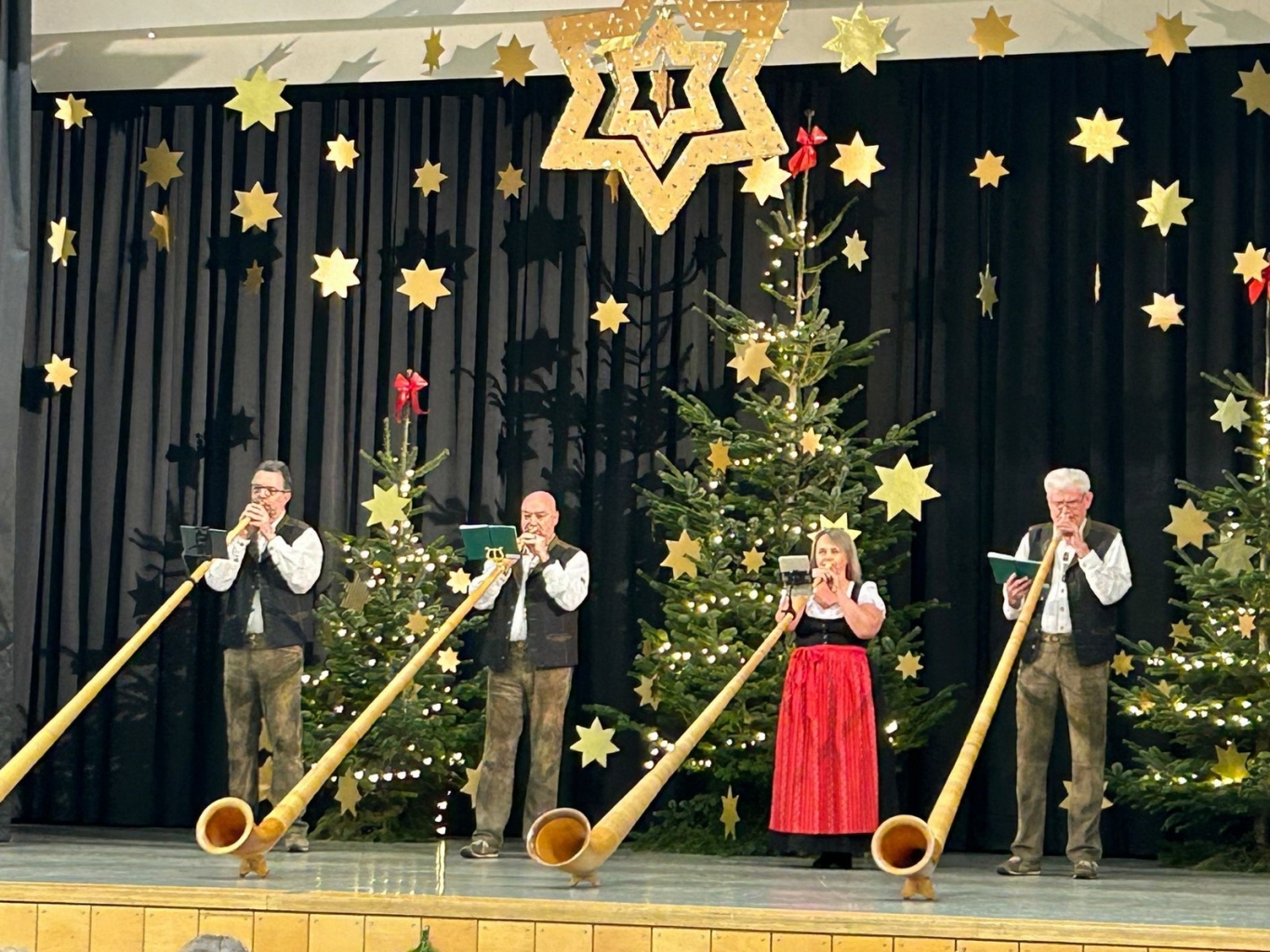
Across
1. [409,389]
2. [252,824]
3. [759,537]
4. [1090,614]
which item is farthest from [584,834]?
[409,389]

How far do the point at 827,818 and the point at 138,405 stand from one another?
413cm

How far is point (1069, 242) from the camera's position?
313 inches

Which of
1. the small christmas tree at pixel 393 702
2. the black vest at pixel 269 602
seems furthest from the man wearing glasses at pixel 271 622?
the small christmas tree at pixel 393 702

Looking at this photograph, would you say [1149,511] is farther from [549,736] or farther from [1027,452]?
[549,736]

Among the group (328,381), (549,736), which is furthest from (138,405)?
(549,736)

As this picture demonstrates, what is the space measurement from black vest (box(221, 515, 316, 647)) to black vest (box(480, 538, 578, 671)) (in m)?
0.73

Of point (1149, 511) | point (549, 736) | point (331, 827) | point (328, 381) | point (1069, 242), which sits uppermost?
point (1069, 242)

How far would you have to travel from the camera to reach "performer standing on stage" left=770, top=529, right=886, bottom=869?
6.38 meters

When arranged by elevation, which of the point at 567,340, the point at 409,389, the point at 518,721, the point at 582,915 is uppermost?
the point at 567,340

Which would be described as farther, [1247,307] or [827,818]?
[1247,307]

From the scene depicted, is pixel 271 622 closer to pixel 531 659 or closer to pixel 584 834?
pixel 531 659

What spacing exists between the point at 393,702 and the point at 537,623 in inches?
37.0

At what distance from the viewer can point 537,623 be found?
670cm

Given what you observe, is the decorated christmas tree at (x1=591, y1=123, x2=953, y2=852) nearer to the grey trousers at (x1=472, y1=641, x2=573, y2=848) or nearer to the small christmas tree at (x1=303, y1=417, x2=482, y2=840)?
the grey trousers at (x1=472, y1=641, x2=573, y2=848)
